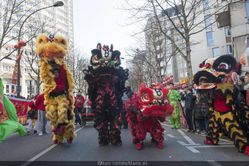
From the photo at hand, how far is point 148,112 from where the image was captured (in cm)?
906

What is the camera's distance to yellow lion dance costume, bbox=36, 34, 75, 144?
10133 mm

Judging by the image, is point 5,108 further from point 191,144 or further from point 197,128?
point 197,128

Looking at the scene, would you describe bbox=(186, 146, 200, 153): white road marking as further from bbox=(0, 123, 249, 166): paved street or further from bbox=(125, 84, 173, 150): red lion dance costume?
bbox=(125, 84, 173, 150): red lion dance costume

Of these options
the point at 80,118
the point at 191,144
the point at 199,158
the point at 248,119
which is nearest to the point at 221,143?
the point at 191,144

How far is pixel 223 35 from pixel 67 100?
52036 mm

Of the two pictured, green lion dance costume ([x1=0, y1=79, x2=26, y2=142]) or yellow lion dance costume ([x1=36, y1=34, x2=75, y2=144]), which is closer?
green lion dance costume ([x1=0, y1=79, x2=26, y2=142])

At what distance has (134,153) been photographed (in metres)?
8.69

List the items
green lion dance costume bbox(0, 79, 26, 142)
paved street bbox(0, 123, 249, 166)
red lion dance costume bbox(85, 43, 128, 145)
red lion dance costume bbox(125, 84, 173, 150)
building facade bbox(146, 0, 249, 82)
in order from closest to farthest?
green lion dance costume bbox(0, 79, 26, 142) < paved street bbox(0, 123, 249, 166) < red lion dance costume bbox(125, 84, 173, 150) < red lion dance costume bbox(85, 43, 128, 145) < building facade bbox(146, 0, 249, 82)

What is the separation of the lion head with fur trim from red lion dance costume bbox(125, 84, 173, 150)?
250cm

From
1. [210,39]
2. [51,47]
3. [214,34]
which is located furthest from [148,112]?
[210,39]

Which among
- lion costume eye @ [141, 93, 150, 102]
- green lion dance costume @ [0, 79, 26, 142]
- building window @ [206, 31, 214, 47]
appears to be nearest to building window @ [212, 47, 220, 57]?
building window @ [206, 31, 214, 47]

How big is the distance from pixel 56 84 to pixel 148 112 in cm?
297

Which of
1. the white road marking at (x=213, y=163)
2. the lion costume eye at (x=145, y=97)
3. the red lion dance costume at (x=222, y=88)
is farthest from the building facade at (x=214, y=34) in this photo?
the white road marking at (x=213, y=163)

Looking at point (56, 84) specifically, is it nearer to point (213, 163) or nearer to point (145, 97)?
point (145, 97)
